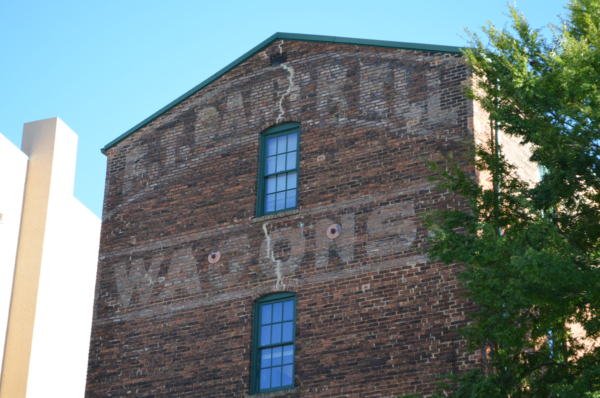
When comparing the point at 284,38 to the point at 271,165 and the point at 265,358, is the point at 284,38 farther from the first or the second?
the point at 265,358

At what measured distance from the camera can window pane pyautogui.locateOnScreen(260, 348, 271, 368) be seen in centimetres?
1702

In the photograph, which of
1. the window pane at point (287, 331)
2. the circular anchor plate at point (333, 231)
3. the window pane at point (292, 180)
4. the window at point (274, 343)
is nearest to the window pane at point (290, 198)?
the window pane at point (292, 180)

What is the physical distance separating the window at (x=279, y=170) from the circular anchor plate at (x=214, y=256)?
122 cm

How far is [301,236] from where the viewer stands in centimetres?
1767

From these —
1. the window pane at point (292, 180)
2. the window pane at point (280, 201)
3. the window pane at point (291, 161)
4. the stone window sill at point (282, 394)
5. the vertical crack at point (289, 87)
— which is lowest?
the stone window sill at point (282, 394)

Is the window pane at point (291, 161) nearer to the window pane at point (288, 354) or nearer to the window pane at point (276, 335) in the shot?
the window pane at point (276, 335)

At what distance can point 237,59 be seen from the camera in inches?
804

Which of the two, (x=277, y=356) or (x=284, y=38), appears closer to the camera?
(x=277, y=356)

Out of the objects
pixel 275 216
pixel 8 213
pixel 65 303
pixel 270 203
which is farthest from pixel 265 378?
pixel 65 303

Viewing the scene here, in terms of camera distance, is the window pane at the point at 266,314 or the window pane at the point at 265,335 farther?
the window pane at the point at 266,314

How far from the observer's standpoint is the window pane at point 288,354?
16.8m

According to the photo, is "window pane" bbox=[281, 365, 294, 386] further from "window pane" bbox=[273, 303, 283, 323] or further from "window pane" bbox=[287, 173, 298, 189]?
"window pane" bbox=[287, 173, 298, 189]

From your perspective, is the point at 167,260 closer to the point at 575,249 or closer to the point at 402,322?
the point at 402,322

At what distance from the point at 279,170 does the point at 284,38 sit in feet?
Answer: 11.1
